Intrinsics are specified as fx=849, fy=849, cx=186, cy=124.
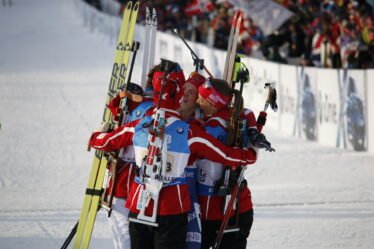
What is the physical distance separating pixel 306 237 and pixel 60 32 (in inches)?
1071

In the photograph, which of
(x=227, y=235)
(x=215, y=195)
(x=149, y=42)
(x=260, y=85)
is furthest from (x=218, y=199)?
(x=260, y=85)

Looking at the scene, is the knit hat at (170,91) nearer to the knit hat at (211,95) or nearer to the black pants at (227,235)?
the knit hat at (211,95)

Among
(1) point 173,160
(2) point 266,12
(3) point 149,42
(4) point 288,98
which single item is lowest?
(1) point 173,160

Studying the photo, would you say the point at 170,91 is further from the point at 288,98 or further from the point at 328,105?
the point at 288,98

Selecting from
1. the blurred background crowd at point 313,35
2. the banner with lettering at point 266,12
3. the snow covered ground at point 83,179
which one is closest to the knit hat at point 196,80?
the snow covered ground at point 83,179

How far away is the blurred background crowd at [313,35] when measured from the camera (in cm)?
1667

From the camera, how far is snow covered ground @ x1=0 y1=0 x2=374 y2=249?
8945mm

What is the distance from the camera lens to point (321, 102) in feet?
47.9

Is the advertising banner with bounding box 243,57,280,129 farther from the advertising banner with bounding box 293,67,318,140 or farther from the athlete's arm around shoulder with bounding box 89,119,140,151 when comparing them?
the athlete's arm around shoulder with bounding box 89,119,140,151

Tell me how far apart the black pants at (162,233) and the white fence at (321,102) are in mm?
8001

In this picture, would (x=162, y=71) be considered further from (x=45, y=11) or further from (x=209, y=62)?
(x=45, y=11)

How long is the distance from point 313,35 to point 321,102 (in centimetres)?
484

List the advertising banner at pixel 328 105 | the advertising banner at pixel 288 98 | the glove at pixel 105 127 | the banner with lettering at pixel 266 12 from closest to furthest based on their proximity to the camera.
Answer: the glove at pixel 105 127 < the advertising banner at pixel 328 105 < the advertising banner at pixel 288 98 < the banner with lettering at pixel 266 12

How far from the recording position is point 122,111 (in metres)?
6.48
